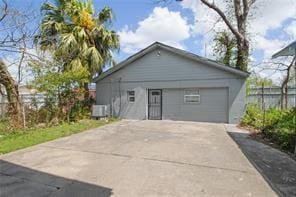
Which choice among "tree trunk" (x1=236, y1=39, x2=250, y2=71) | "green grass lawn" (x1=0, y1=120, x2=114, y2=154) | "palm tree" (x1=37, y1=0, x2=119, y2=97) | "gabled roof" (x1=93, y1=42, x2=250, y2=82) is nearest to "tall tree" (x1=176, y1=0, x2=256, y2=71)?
"tree trunk" (x1=236, y1=39, x2=250, y2=71)

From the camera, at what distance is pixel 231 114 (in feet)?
51.5

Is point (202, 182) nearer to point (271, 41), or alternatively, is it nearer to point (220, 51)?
point (220, 51)

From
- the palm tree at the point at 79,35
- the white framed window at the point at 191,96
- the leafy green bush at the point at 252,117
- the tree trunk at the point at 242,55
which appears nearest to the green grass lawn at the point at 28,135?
the palm tree at the point at 79,35

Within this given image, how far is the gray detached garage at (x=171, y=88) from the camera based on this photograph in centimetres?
1579

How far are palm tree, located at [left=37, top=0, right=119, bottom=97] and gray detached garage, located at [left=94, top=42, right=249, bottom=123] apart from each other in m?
1.46

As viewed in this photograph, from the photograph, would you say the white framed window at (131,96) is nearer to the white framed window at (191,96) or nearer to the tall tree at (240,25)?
the white framed window at (191,96)

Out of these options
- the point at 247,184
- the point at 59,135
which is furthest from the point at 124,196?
the point at 59,135

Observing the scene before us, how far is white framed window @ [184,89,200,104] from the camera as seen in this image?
16578mm

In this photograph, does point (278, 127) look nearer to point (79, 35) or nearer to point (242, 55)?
point (242, 55)

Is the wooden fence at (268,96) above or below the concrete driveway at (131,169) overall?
above

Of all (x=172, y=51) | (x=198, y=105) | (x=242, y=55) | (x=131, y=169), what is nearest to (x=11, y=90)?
(x=172, y=51)

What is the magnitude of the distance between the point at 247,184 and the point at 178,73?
11.8m

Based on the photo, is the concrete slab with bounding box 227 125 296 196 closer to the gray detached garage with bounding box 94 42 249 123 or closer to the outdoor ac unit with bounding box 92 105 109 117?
the gray detached garage with bounding box 94 42 249 123

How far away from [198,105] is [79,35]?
8.31 m
